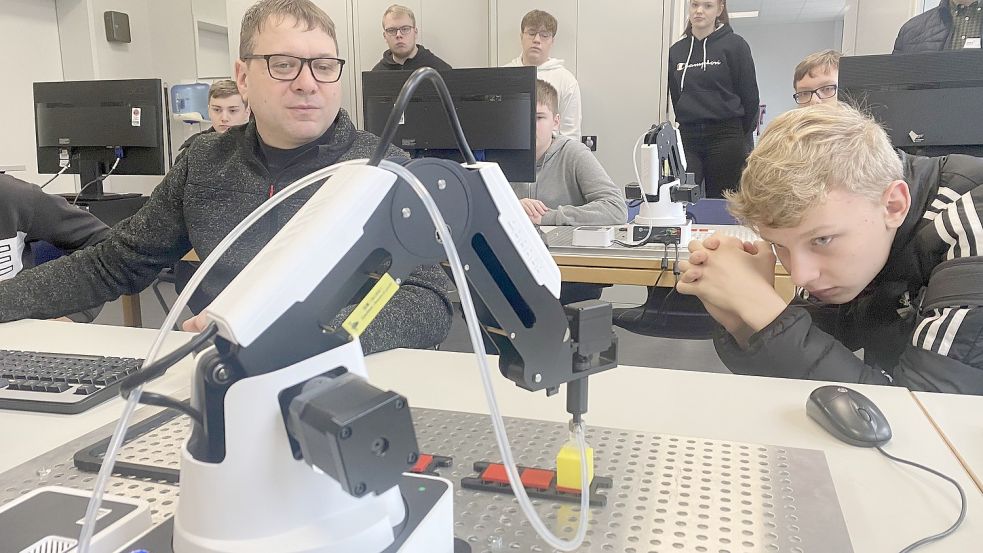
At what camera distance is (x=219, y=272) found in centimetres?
163

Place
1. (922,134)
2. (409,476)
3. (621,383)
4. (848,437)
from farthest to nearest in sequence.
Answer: (922,134)
(621,383)
(848,437)
(409,476)

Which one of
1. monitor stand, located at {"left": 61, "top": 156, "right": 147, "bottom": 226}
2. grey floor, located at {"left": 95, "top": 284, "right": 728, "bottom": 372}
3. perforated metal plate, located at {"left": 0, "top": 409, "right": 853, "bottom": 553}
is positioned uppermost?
monitor stand, located at {"left": 61, "top": 156, "right": 147, "bottom": 226}

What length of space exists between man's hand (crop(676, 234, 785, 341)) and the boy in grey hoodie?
4.35 ft

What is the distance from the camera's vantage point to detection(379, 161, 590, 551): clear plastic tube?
52 centimetres

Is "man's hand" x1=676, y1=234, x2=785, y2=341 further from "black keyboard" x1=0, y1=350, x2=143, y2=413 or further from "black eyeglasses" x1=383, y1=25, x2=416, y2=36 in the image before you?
"black eyeglasses" x1=383, y1=25, x2=416, y2=36

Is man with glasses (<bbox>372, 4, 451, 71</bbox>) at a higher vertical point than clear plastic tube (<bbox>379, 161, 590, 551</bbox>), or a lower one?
higher

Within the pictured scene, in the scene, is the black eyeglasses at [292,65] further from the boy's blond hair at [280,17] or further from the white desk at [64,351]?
the white desk at [64,351]

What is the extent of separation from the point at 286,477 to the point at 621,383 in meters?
0.64

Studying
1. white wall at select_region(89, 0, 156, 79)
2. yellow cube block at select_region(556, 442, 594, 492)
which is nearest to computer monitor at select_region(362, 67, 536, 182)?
yellow cube block at select_region(556, 442, 594, 492)

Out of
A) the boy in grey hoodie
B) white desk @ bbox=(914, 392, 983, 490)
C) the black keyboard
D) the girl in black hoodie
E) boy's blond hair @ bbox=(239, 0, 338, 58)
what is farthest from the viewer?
the girl in black hoodie

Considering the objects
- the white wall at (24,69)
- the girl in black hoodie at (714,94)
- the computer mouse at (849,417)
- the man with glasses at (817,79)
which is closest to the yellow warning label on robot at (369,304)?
the computer mouse at (849,417)

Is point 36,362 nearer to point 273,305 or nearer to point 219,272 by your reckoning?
point 219,272

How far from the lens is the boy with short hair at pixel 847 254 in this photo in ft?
3.54

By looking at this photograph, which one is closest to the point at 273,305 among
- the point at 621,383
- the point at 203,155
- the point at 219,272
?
the point at 621,383
